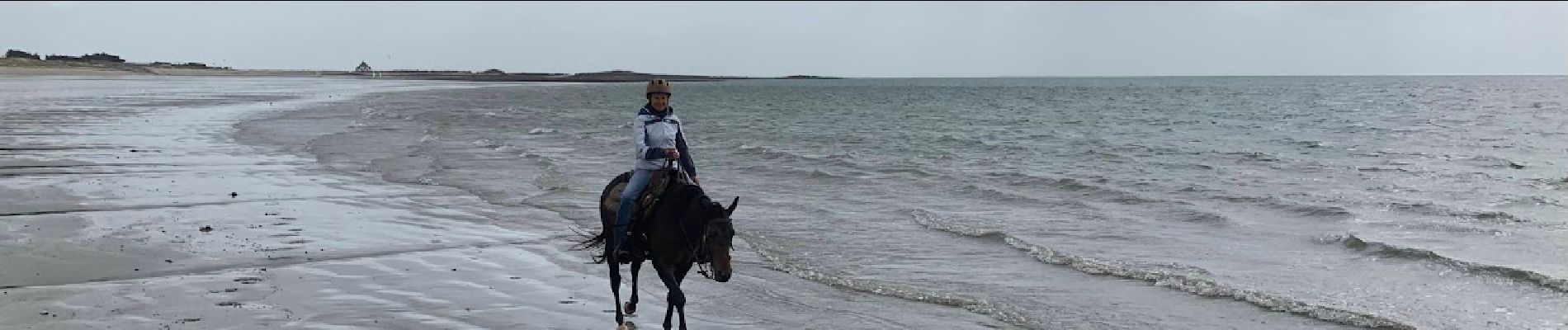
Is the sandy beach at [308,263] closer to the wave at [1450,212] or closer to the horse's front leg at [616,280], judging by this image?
the horse's front leg at [616,280]

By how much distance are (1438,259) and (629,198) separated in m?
9.00

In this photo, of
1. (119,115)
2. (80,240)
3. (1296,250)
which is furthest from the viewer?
(119,115)

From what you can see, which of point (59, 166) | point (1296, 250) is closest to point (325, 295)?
point (1296, 250)

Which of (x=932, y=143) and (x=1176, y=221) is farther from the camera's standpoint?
(x=932, y=143)

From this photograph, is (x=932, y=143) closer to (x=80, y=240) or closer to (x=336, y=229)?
(x=336, y=229)

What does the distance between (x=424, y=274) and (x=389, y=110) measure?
45.4 meters

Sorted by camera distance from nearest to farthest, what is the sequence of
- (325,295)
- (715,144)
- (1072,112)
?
(325,295) → (715,144) → (1072,112)

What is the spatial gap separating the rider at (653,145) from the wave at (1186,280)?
203 inches

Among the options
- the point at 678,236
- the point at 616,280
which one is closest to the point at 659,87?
the point at 678,236

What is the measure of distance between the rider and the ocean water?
1.64 m

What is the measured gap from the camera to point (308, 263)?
10.8 meters

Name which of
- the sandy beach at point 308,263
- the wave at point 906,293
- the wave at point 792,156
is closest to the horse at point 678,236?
the sandy beach at point 308,263

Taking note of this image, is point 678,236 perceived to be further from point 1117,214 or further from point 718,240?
point 1117,214

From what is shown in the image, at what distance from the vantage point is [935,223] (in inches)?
610
